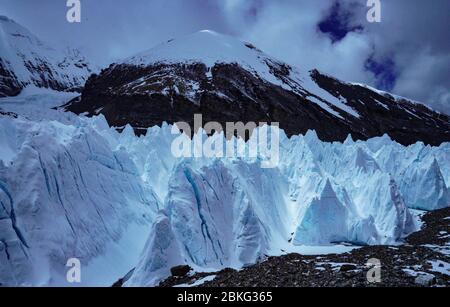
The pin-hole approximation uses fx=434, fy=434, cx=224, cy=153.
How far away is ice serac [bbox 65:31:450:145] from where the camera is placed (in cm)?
7250

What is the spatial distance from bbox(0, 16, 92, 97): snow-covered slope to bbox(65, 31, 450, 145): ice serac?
29635 millimetres

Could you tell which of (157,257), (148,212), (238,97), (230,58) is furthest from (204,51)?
(157,257)

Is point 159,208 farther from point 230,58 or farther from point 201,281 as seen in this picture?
point 230,58

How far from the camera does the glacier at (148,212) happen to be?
10477 millimetres

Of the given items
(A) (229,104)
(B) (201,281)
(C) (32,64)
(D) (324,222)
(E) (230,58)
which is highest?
(C) (32,64)

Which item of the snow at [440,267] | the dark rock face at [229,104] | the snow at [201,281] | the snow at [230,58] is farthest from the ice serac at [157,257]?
the snow at [230,58]

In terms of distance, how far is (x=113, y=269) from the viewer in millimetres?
11555

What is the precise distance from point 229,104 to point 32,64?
252 feet

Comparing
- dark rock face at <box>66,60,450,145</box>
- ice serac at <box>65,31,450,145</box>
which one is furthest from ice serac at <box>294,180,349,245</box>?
ice serac at <box>65,31,450,145</box>

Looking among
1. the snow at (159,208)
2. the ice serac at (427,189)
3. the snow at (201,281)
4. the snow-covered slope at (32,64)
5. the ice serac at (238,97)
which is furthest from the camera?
the snow-covered slope at (32,64)

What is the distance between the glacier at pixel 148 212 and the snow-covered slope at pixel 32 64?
98.5 m

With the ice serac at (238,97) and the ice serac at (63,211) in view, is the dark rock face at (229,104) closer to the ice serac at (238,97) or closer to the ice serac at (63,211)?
the ice serac at (238,97)

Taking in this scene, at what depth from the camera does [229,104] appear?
Answer: 7562 cm
